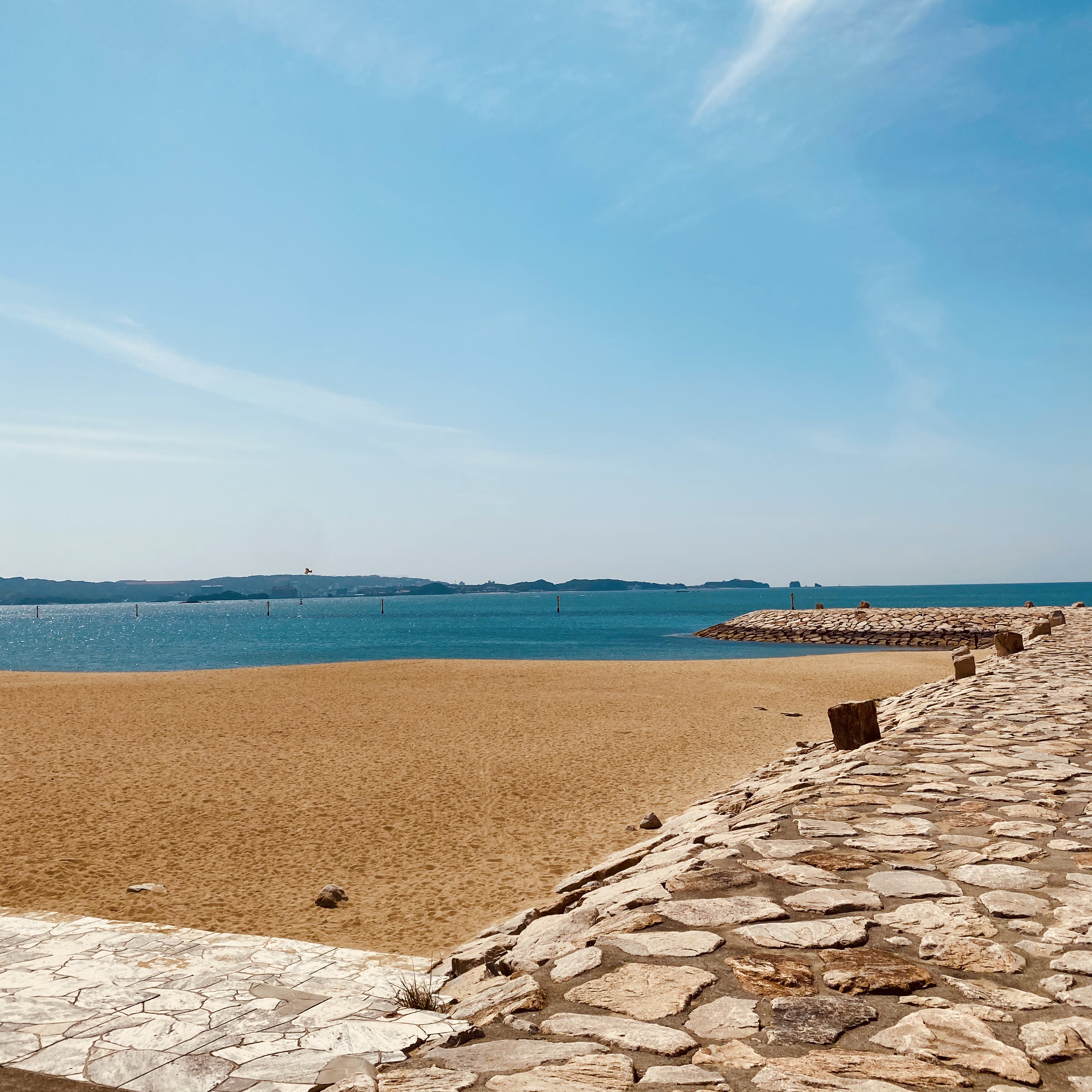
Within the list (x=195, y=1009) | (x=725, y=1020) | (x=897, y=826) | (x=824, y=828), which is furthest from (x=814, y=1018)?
(x=195, y=1009)

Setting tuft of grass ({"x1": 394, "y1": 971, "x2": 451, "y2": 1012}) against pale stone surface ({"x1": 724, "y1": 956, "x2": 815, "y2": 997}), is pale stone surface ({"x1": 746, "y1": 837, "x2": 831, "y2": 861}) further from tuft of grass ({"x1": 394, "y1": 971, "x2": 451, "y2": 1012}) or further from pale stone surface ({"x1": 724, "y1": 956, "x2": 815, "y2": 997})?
tuft of grass ({"x1": 394, "y1": 971, "x2": 451, "y2": 1012})

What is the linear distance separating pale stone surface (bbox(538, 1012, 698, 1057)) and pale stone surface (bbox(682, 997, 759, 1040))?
0.26 ft

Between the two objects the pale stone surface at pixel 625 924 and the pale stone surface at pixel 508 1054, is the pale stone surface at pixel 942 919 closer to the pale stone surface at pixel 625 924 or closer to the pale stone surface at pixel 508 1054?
the pale stone surface at pixel 625 924

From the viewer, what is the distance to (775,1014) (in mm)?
2932

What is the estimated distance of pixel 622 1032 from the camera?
9.49 ft

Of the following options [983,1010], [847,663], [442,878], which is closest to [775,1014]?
[983,1010]

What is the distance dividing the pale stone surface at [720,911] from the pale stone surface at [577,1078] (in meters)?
1.27

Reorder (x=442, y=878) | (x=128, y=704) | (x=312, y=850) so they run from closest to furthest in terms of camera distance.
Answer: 1. (x=442, y=878)
2. (x=312, y=850)
3. (x=128, y=704)

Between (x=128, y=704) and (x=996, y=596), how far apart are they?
6701 inches

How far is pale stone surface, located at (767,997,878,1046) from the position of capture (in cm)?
277

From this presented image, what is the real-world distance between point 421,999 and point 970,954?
2.67 meters

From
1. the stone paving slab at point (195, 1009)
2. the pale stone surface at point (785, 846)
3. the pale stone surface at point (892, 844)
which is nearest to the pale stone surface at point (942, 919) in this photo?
the pale stone surface at point (892, 844)

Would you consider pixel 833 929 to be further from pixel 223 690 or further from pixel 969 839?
pixel 223 690

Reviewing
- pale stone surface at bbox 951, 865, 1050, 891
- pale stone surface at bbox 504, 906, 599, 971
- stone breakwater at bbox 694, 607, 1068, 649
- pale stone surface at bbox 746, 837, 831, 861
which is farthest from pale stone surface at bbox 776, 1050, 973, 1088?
stone breakwater at bbox 694, 607, 1068, 649
